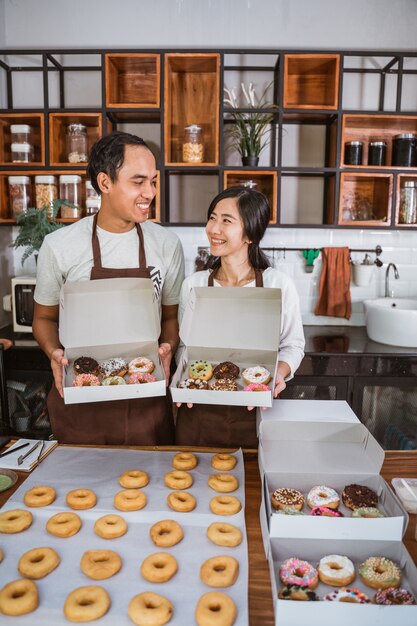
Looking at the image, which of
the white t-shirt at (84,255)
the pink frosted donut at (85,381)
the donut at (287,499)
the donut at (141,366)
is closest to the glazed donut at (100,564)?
the donut at (287,499)

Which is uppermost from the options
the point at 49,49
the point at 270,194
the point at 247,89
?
the point at 49,49

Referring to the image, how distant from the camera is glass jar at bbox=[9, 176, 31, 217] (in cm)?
320

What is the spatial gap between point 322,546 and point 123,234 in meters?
1.31

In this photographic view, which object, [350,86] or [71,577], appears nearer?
[71,577]

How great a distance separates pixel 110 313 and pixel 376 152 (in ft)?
7.32

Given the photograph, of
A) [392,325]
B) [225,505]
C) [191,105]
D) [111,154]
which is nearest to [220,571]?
[225,505]

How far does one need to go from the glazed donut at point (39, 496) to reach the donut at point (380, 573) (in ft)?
2.50

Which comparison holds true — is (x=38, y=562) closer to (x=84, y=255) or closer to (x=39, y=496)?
(x=39, y=496)

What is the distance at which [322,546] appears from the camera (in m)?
1.04

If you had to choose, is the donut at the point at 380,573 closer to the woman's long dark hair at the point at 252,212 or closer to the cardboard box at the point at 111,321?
the cardboard box at the point at 111,321

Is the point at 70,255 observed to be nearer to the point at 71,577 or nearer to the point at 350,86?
the point at 71,577

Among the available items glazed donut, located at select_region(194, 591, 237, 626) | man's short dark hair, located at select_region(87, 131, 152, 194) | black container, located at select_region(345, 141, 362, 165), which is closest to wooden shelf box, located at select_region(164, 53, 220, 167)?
black container, located at select_region(345, 141, 362, 165)

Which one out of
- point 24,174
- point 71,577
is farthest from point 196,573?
point 24,174

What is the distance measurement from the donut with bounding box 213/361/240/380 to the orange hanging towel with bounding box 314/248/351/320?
5.89 feet
